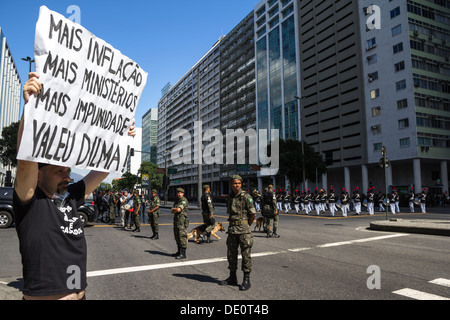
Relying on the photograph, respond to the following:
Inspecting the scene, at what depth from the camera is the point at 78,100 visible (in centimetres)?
234

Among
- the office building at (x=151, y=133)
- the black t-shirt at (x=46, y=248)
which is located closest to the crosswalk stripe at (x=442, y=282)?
the black t-shirt at (x=46, y=248)

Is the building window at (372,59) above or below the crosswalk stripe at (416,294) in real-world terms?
above

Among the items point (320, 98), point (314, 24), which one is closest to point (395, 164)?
point (320, 98)

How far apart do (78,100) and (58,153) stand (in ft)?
1.55

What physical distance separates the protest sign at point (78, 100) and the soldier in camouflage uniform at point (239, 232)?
3155 mm

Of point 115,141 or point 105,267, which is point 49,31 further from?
point 105,267

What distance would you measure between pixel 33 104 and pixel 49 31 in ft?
1.92

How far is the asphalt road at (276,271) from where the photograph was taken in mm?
4500

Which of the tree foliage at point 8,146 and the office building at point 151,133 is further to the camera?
the office building at point 151,133

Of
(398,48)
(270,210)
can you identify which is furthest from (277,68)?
(270,210)

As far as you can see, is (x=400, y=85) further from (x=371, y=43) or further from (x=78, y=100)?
(x=78, y=100)

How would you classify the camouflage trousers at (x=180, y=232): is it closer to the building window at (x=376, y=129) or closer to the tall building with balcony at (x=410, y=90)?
the tall building with balcony at (x=410, y=90)

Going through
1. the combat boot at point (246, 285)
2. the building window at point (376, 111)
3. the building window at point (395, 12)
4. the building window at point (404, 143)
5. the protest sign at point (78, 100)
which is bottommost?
the combat boot at point (246, 285)

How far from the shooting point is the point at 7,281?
5262 millimetres
